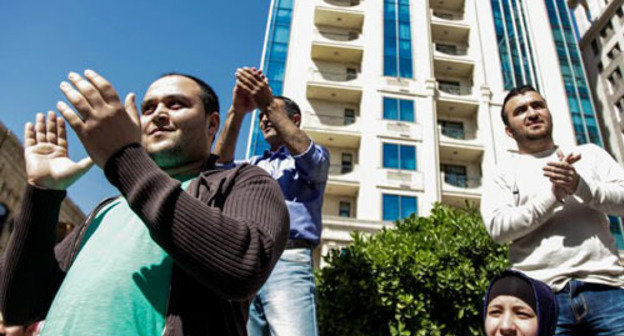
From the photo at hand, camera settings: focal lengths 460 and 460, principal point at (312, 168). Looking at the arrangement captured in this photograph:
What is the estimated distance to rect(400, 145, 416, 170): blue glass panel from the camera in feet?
75.8

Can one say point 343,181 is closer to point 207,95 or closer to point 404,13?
point 404,13

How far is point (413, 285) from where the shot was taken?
25.8ft

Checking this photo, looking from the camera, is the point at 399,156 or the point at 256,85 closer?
the point at 256,85

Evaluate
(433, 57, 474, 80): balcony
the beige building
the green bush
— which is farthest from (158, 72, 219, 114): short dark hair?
the beige building

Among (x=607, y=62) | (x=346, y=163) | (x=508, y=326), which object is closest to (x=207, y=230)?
(x=508, y=326)

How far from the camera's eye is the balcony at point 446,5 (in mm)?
29392

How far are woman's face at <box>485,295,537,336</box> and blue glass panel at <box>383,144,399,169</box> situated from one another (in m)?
20.6

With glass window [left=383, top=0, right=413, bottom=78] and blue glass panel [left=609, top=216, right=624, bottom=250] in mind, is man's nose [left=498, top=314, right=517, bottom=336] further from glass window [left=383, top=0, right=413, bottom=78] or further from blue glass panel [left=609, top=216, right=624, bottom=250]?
blue glass panel [left=609, top=216, right=624, bottom=250]

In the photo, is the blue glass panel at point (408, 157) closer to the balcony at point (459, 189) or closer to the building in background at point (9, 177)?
the balcony at point (459, 189)

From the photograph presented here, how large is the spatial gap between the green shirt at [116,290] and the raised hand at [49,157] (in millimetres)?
268

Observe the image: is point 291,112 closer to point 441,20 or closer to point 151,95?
point 151,95

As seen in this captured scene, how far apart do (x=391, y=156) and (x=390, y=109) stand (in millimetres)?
2922

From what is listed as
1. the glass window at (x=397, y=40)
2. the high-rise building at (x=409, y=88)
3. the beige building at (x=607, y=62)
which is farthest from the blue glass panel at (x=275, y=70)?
the beige building at (x=607, y=62)

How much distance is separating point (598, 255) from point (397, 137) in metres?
21.4
